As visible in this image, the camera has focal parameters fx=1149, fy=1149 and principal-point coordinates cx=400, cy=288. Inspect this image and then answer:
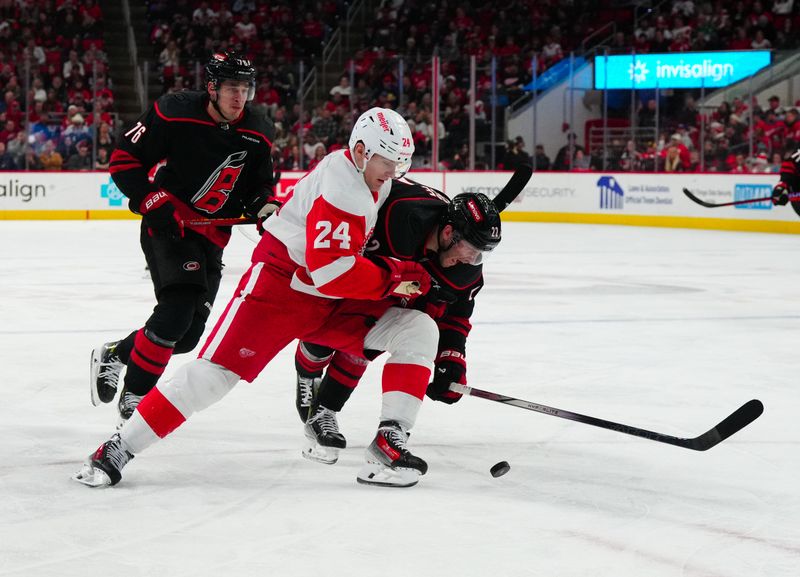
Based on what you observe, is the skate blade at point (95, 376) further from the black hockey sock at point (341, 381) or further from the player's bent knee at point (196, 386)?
the player's bent knee at point (196, 386)

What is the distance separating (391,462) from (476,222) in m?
0.63

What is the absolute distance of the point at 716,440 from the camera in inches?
116

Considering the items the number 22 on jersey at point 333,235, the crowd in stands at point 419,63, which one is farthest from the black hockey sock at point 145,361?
the crowd in stands at point 419,63

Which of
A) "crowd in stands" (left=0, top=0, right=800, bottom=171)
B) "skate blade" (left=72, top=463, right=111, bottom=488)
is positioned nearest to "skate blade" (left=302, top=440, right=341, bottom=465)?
"skate blade" (left=72, top=463, right=111, bottom=488)

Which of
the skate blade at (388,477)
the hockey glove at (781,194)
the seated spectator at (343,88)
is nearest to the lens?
the skate blade at (388,477)

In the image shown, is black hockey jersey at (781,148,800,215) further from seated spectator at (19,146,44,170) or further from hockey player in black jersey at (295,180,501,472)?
seated spectator at (19,146,44,170)

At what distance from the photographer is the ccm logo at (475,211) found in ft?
9.23

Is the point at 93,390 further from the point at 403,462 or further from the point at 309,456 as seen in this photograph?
the point at 403,462

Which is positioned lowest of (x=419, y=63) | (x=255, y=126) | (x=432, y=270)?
(x=432, y=270)

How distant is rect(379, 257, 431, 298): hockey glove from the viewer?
2824mm

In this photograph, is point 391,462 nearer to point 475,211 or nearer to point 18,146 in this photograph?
point 475,211

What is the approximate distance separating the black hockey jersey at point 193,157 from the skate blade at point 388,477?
3.78 feet

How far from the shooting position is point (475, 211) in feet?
9.28


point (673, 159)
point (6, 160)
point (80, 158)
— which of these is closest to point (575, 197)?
point (673, 159)
